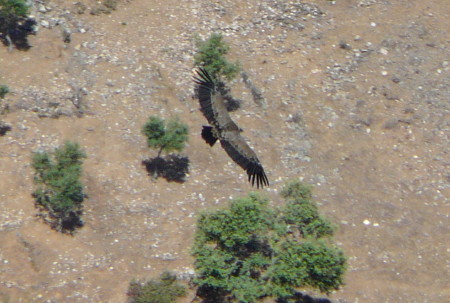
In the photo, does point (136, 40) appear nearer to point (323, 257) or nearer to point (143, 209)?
point (143, 209)

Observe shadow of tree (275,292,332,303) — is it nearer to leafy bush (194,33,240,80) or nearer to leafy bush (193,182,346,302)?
leafy bush (193,182,346,302)

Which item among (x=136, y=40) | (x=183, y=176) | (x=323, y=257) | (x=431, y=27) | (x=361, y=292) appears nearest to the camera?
(x=323, y=257)

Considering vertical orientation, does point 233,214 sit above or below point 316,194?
above

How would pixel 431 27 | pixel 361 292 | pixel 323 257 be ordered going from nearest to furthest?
pixel 323 257
pixel 361 292
pixel 431 27

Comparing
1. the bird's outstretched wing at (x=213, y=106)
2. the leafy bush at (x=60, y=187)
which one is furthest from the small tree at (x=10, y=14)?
the bird's outstretched wing at (x=213, y=106)

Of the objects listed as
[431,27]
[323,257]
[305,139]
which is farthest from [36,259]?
[431,27]

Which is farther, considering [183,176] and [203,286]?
[183,176]

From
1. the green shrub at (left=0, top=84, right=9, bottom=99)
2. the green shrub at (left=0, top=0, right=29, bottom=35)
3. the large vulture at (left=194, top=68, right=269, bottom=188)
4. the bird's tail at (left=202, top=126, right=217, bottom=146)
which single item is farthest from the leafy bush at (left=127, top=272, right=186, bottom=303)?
the green shrub at (left=0, top=0, right=29, bottom=35)
